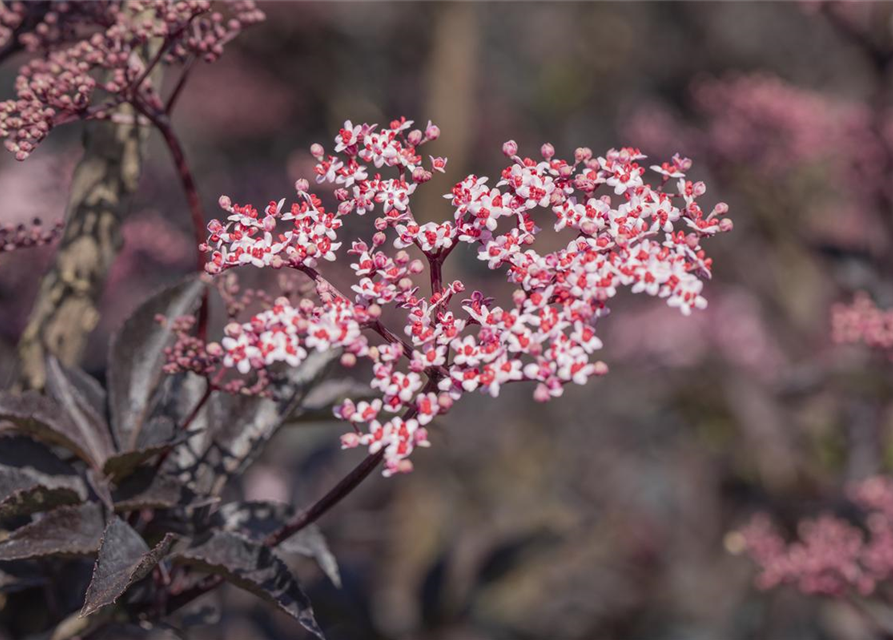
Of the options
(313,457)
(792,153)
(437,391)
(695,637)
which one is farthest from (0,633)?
(792,153)

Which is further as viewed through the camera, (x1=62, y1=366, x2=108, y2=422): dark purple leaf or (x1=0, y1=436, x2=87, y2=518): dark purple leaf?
(x1=62, y1=366, x2=108, y2=422): dark purple leaf

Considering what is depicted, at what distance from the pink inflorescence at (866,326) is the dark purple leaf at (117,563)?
1219 mm

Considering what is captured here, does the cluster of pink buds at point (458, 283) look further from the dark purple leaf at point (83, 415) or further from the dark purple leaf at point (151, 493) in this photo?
the dark purple leaf at point (83, 415)

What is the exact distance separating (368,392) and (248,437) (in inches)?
6.5

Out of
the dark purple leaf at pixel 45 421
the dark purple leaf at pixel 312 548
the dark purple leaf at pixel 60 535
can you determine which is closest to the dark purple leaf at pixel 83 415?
the dark purple leaf at pixel 45 421

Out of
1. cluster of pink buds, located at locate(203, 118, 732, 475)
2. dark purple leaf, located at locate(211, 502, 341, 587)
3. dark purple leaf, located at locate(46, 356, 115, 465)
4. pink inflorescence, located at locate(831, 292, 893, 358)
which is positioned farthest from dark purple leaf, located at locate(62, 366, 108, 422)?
pink inflorescence, located at locate(831, 292, 893, 358)

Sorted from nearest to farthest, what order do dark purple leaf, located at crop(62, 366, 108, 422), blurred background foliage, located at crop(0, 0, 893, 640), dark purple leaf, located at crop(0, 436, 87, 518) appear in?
dark purple leaf, located at crop(0, 436, 87, 518) < dark purple leaf, located at crop(62, 366, 108, 422) < blurred background foliage, located at crop(0, 0, 893, 640)

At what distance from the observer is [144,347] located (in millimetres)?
1149

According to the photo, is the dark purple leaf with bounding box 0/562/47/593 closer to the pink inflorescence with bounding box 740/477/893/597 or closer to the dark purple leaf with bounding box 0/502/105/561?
the dark purple leaf with bounding box 0/502/105/561

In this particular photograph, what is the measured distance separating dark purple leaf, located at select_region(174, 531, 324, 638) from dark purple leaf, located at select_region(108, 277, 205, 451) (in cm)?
25

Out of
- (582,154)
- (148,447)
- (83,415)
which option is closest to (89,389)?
(83,415)

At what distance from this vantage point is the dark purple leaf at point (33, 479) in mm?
928

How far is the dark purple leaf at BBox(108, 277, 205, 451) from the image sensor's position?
3.71 ft

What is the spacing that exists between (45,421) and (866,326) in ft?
4.31
